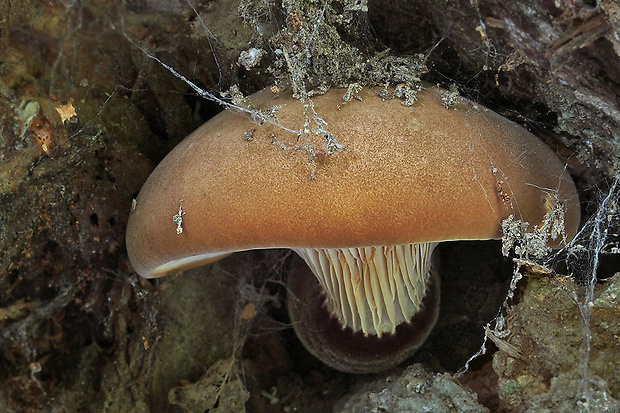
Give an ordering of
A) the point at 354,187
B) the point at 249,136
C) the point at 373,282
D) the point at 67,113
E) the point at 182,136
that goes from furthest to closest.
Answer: the point at 182,136, the point at 67,113, the point at 373,282, the point at 249,136, the point at 354,187

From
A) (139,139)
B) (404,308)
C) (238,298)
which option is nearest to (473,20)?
(404,308)

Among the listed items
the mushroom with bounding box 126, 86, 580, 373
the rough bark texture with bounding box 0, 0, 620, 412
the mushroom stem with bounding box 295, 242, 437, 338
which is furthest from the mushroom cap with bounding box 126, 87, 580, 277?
the mushroom stem with bounding box 295, 242, 437, 338

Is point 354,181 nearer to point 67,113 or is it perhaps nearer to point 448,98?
point 448,98

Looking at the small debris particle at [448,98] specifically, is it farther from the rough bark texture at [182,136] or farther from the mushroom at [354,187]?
the rough bark texture at [182,136]

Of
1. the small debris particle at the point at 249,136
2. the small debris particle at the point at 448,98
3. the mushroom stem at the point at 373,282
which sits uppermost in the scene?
the small debris particle at the point at 448,98

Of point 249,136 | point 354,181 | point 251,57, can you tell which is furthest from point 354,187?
point 251,57

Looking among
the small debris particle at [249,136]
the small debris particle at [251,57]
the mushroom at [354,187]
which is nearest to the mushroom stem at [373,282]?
the mushroom at [354,187]
